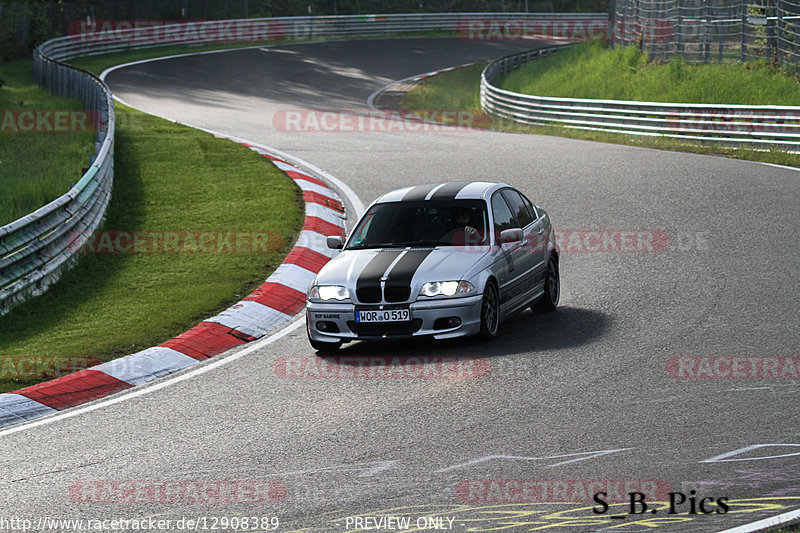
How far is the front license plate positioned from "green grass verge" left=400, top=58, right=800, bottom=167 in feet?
39.1

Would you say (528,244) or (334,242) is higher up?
(334,242)

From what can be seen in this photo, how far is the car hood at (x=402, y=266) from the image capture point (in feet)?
31.5

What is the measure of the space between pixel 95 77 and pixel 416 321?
59.7 feet

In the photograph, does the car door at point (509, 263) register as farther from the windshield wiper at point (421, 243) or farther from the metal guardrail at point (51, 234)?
the metal guardrail at point (51, 234)

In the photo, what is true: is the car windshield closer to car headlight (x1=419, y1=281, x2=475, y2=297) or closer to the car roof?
the car roof

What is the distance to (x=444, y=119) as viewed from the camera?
102ft

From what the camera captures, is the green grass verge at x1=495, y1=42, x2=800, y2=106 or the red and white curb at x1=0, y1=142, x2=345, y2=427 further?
the green grass verge at x1=495, y1=42, x2=800, y2=106

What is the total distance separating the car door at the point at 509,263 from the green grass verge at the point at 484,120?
1007cm

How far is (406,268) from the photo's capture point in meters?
9.72

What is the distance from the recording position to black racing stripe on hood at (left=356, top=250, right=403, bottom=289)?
963 cm

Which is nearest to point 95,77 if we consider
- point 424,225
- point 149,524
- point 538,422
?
point 424,225
